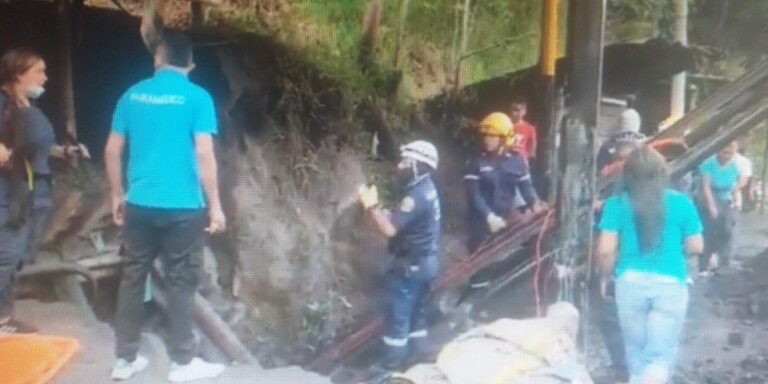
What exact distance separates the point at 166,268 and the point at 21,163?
0.98 ft

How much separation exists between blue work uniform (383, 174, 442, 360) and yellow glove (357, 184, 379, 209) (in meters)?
0.04

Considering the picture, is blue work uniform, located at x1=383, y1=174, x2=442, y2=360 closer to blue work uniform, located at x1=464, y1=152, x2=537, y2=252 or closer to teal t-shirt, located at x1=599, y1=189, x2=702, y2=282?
blue work uniform, located at x1=464, y1=152, x2=537, y2=252

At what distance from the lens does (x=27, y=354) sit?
5.54ft

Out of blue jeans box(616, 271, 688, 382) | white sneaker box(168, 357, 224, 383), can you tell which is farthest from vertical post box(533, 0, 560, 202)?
white sneaker box(168, 357, 224, 383)

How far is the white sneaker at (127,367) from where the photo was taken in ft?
5.52

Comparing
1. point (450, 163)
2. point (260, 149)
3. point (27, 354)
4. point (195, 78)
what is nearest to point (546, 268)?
point (450, 163)

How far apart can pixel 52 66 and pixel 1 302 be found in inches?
16.1

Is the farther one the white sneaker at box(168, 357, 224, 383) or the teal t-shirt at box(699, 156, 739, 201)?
the white sneaker at box(168, 357, 224, 383)

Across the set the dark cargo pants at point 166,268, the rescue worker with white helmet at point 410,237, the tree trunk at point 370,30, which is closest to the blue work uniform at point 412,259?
the rescue worker with white helmet at point 410,237

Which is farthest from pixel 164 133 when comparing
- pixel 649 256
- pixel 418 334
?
pixel 649 256

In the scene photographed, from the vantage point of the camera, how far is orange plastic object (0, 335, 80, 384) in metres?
1.67

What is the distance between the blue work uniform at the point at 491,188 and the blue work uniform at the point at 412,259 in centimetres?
6

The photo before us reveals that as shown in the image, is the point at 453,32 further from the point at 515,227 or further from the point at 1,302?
the point at 1,302

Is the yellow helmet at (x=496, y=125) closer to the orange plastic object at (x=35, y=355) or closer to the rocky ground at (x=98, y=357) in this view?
the rocky ground at (x=98, y=357)
